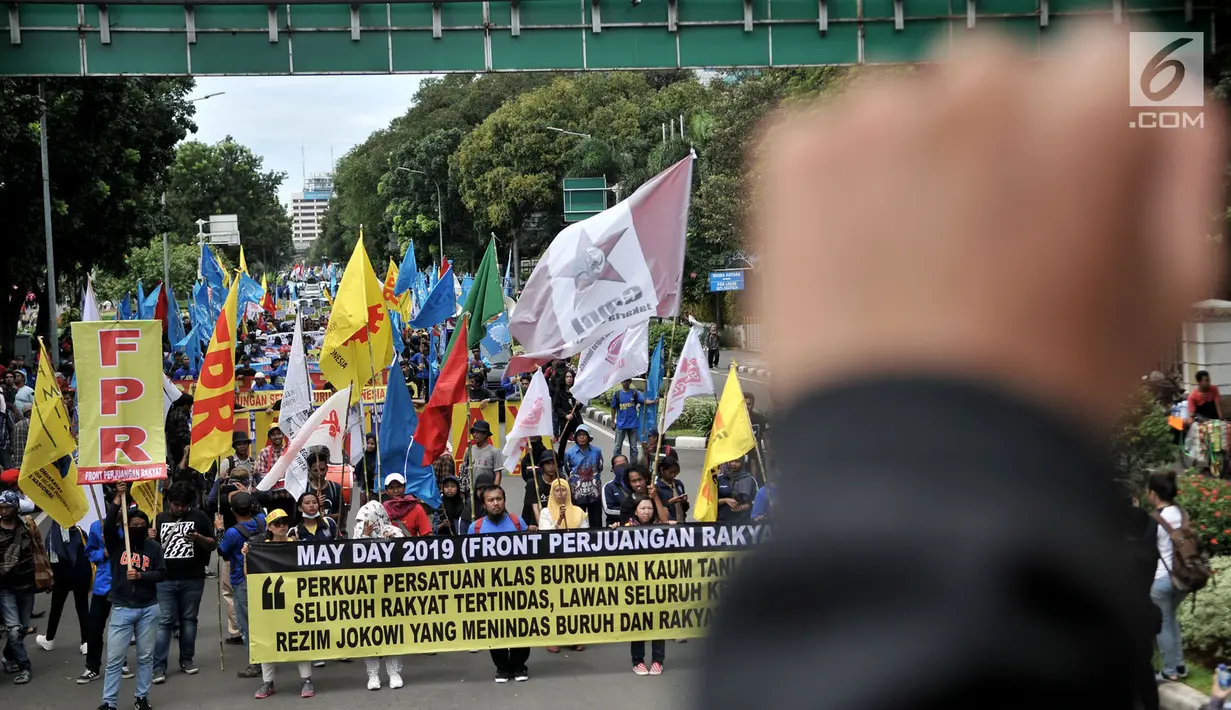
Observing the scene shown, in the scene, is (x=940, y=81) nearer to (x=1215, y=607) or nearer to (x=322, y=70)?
(x=1215, y=607)

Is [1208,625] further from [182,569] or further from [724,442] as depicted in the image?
[182,569]

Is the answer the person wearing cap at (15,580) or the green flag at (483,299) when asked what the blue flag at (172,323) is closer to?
the green flag at (483,299)

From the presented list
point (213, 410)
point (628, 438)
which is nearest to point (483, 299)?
point (213, 410)

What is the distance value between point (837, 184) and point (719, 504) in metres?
11.4

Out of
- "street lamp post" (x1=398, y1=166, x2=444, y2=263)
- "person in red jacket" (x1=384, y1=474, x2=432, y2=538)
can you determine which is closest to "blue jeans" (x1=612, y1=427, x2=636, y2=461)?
"person in red jacket" (x1=384, y1=474, x2=432, y2=538)

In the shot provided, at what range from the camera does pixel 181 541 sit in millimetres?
10461

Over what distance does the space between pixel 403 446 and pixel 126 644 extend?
147 inches

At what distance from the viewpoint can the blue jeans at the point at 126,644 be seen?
980 centimetres

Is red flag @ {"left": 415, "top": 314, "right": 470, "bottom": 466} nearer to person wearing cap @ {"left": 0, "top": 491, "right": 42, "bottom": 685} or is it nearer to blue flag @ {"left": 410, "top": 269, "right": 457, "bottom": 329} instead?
person wearing cap @ {"left": 0, "top": 491, "right": 42, "bottom": 685}

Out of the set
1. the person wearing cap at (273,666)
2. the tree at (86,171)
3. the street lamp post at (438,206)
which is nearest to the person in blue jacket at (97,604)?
the person wearing cap at (273,666)

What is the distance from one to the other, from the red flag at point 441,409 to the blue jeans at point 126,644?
139 inches

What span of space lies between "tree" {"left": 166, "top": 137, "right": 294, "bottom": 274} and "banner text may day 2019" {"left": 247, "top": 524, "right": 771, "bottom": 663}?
265ft

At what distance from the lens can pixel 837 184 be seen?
815mm

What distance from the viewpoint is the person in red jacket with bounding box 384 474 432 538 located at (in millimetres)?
11539
